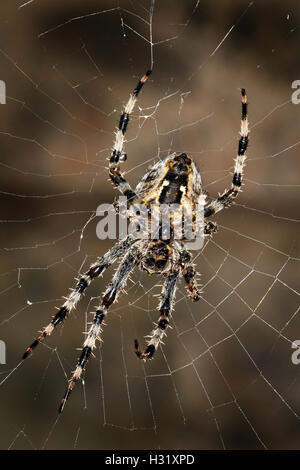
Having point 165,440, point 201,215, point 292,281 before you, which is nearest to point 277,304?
point 292,281

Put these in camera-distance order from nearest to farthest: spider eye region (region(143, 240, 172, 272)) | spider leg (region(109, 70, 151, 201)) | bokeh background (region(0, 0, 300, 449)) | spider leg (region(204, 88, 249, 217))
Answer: spider leg (region(109, 70, 151, 201)) → spider leg (region(204, 88, 249, 217)) → spider eye region (region(143, 240, 172, 272)) → bokeh background (region(0, 0, 300, 449))

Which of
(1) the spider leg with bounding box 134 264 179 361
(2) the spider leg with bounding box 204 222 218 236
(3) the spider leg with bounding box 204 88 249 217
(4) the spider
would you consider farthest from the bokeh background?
(2) the spider leg with bounding box 204 222 218 236

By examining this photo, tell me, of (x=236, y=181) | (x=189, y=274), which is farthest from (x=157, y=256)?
(x=236, y=181)

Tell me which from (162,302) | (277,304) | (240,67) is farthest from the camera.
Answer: (277,304)

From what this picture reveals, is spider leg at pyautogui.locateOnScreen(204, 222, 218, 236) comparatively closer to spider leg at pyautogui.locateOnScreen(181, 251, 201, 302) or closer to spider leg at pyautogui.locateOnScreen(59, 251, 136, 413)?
spider leg at pyautogui.locateOnScreen(181, 251, 201, 302)

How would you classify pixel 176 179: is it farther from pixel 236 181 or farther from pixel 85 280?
pixel 85 280
